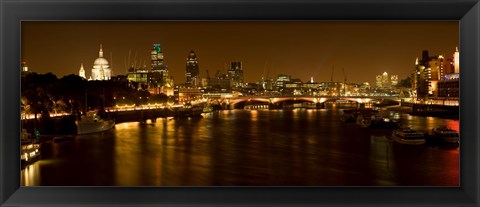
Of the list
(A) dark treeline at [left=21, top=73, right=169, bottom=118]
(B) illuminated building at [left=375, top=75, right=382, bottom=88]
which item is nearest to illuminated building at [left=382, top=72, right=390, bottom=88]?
(B) illuminated building at [left=375, top=75, right=382, bottom=88]

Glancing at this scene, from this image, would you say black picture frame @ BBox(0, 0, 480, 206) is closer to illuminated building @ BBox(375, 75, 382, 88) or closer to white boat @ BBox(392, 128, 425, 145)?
illuminated building @ BBox(375, 75, 382, 88)

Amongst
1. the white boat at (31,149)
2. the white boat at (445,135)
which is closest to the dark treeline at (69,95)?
the white boat at (31,149)

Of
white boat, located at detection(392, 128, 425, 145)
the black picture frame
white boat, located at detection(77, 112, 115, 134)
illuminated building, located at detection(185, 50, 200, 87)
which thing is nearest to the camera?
the black picture frame

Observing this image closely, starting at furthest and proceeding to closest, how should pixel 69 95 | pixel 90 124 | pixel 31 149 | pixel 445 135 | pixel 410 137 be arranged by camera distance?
pixel 90 124 → pixel 69 95 → pixel 410 137 → pixel 445 135 → pixel 31 149

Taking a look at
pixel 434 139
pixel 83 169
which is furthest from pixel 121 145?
pixel 434 139

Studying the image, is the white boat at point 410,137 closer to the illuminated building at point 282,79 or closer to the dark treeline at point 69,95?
the illuminated building at point 282,79
